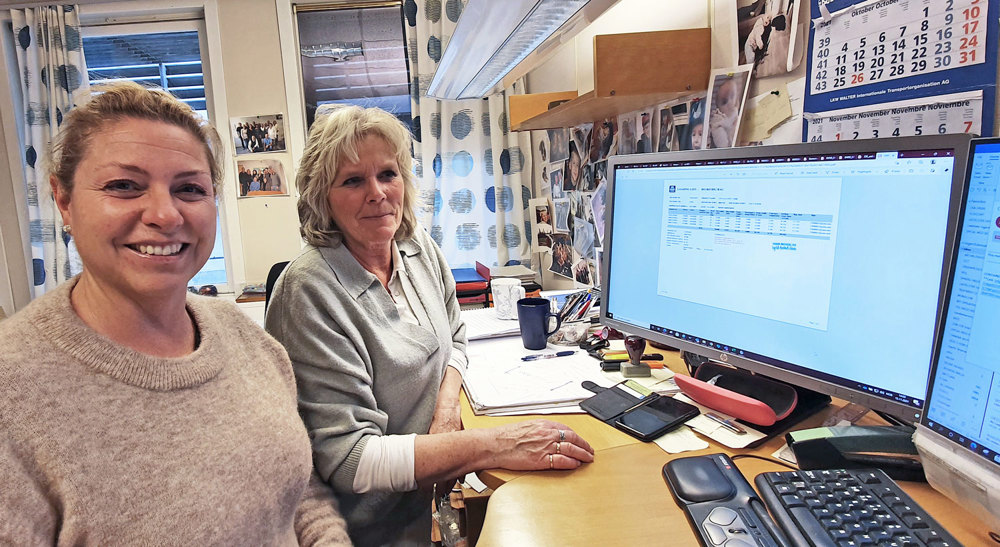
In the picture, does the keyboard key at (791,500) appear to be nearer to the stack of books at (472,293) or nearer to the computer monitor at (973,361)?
the computer monitor at (973,361)

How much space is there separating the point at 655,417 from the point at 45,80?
10.9 feet

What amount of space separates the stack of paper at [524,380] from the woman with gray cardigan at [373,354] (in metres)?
0.10

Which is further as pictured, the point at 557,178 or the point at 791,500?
the point at 557,178

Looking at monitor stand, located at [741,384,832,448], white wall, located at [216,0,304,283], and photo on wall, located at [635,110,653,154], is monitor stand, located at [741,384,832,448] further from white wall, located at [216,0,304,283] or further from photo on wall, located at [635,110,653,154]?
white wall, located at [216,0,304,283]

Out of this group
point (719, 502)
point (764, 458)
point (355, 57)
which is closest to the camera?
point (719, 502)

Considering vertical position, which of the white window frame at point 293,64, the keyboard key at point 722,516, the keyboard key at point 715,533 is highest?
the white window frame at point 293,64

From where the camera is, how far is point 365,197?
1.19 metres

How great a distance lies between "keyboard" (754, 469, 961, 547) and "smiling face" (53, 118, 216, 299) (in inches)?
34.4

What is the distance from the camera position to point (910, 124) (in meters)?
0.85

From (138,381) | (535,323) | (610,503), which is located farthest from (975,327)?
(138,381)

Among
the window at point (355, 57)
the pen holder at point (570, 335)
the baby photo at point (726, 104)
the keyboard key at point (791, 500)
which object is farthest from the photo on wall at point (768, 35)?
the window at point (355, 57)

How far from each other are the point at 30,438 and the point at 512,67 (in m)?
1.35

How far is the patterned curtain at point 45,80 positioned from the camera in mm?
2643

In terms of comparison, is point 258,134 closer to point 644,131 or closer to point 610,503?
point 644,131
